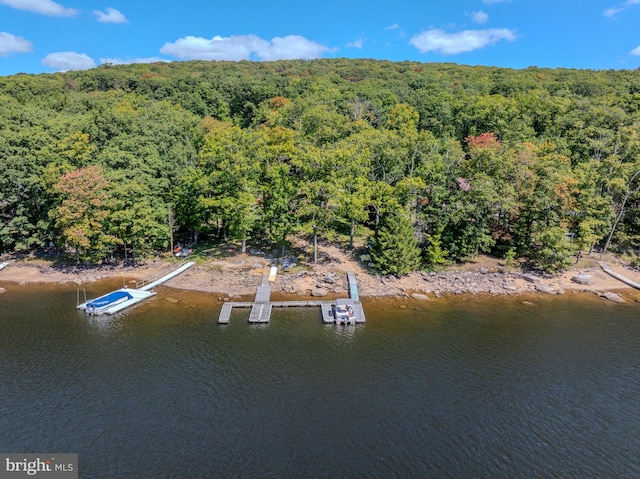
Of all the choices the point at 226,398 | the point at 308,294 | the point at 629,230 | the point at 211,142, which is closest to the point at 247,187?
the point at 211,142

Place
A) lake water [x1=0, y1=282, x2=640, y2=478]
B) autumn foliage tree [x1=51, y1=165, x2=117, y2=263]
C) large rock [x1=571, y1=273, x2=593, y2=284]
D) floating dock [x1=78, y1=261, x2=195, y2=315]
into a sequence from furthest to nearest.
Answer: large rock [x1=571, y1=273, x2=593, y2=284] → autumn foliage tree [x1=51, y1=165, x2=117, y2=263] → floating dock [x1=78, y1=261, x2=195, y2=315] → lake water [x1=0, y1=282, x2=640, y2=478]

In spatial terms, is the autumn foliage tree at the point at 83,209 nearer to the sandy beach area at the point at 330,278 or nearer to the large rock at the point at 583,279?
the sandy beach area at the point at 330,278

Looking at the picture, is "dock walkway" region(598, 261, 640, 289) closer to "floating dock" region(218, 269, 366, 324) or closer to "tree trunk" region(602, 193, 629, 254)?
"tree trunk" region(602, 193, 629, 254)

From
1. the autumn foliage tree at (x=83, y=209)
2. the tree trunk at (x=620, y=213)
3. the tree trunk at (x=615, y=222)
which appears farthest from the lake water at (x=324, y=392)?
the tree trunk at (x=620, y=213)

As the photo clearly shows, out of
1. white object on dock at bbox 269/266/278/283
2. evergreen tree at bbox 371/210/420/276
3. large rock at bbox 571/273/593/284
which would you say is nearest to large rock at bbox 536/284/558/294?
large rock at bbox 571/273/593/284

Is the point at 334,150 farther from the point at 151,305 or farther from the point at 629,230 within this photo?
the point at 629,230
